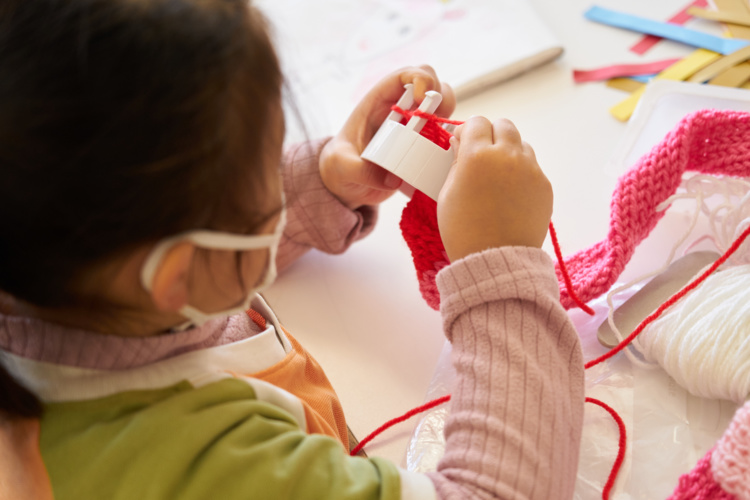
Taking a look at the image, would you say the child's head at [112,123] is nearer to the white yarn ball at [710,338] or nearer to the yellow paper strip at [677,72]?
the white yarn ball at [710,338]

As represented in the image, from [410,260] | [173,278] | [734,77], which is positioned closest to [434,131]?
[410,260]

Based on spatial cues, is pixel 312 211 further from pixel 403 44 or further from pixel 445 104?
pixel 403 44

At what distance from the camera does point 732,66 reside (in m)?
0.67

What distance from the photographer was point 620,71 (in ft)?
2.36

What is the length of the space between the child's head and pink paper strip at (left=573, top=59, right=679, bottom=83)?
0.52 metres

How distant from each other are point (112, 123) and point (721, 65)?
0.64m

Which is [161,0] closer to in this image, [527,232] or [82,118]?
[82,118]

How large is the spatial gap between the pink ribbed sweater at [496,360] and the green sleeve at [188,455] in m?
0.03

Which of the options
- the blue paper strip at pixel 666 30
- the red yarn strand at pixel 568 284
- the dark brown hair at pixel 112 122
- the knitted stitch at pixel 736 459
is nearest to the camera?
the dark brown hair at pixel 112 122

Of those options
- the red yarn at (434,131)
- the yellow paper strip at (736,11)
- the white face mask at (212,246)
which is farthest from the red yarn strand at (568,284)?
the yellow paper strip at (736,11)

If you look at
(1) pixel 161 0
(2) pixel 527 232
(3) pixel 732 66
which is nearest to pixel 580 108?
(3) pixel 732 66

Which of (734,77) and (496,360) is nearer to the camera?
(496,360)

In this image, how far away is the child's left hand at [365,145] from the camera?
1.77 feet

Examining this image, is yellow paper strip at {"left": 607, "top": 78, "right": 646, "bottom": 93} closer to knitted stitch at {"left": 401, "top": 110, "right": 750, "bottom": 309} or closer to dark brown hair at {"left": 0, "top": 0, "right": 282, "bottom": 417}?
knitted stitch at {"left": 401, "top": 110, "right": 750, "bottom": 309}
